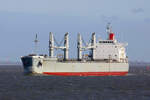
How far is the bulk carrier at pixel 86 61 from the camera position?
306ft

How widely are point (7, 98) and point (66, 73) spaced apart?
155 feet

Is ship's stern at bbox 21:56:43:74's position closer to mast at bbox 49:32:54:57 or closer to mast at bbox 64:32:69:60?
mast at bbox 49:32:54:57

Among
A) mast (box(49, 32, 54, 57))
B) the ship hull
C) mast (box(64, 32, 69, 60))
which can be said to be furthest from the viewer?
mast (box(64, 32, 69, 60))

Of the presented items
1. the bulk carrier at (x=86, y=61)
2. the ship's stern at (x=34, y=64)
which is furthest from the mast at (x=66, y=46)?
the ship's stern at (x=34, y=64)

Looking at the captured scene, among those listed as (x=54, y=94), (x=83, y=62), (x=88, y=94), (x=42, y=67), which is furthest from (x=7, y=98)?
(x=83, y=62)

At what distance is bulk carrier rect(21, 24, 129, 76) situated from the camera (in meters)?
93.2

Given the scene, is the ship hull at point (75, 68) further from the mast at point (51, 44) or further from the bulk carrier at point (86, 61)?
the mast at point (51, 44)

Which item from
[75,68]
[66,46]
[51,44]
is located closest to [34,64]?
[75,68]

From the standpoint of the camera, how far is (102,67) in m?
105

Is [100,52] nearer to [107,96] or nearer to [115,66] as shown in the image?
[115,66]

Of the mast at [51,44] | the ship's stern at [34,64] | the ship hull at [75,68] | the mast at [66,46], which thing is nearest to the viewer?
the ship's stern at [34,64]

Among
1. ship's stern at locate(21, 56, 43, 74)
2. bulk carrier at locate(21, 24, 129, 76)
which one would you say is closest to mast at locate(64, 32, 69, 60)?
bulk carrier at locate(21, 24, 129, 76)

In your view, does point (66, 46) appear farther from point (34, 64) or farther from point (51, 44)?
point (34, 64)

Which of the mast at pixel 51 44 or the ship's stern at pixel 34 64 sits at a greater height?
the mast at pixel 51 44
